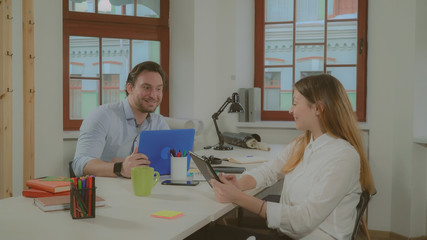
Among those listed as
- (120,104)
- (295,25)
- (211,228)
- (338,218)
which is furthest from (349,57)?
(211,228)

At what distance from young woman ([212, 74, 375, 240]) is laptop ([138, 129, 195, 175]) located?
1.46 ft

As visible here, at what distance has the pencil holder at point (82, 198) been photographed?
52.9 inches

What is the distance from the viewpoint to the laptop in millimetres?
1957

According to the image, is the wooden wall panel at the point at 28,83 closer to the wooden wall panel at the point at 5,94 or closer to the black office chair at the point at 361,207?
the wooden wall panel at the point at 5,94

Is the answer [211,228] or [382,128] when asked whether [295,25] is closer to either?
[382,128]

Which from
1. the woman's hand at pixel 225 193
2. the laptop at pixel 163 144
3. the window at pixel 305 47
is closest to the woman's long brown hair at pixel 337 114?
the woman's hand at pixel 225 193

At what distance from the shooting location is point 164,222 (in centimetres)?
132

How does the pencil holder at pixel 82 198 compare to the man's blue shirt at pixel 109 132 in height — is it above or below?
below

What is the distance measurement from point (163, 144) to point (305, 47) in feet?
7.87

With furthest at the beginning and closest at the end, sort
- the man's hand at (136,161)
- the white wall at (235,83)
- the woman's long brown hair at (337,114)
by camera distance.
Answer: the white wall at (235,83), the man's hand at (136,161), the woman's long brown hair at (337,114)

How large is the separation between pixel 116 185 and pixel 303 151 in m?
0.83

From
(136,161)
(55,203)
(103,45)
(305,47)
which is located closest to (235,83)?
(305,47)

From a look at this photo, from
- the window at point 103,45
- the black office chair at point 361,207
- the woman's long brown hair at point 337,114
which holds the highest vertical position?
the window at point 103,45

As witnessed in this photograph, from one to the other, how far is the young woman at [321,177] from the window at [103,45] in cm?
226
